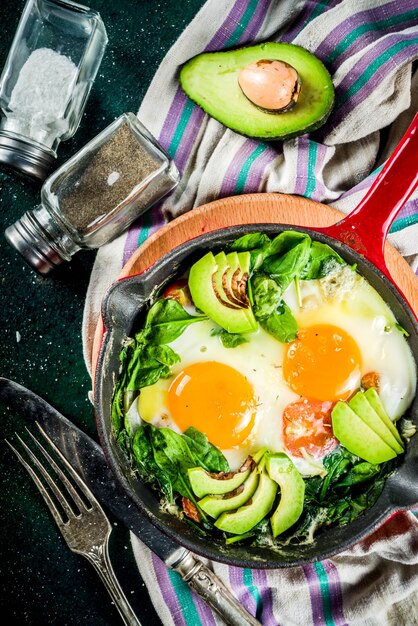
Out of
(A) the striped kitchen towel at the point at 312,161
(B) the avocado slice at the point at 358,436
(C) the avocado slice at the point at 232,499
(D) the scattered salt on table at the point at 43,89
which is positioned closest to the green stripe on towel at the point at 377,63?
(A) the striped kitchen towel at the point at 312,161

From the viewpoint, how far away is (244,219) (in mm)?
2605

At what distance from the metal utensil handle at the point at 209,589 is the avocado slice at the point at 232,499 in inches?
17.0

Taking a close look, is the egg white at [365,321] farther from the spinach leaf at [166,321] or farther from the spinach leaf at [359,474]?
the spinach leaf at [166,321]

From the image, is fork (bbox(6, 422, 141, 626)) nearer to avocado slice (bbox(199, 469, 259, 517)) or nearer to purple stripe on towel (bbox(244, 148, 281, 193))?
avocado slice (bbox(199, 469, 259, 517))

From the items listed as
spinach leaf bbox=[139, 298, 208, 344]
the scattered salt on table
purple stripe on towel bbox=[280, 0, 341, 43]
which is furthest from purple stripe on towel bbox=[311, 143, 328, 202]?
the scattered salt on table

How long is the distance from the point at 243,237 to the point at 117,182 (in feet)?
1.98

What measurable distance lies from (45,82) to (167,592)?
6.51 ft

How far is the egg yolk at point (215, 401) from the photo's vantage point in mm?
2412

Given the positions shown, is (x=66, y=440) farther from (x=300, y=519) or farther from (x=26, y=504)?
(x=300, y=519)

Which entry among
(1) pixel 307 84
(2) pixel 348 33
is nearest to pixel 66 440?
(1) pixel 307 84

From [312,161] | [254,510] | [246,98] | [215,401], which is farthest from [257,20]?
[254,510]

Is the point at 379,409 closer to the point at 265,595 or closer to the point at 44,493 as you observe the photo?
the point at 265,595

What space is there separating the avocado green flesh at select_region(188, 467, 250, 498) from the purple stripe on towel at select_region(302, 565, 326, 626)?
632 millimetres

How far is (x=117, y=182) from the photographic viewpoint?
2707 millimetres
